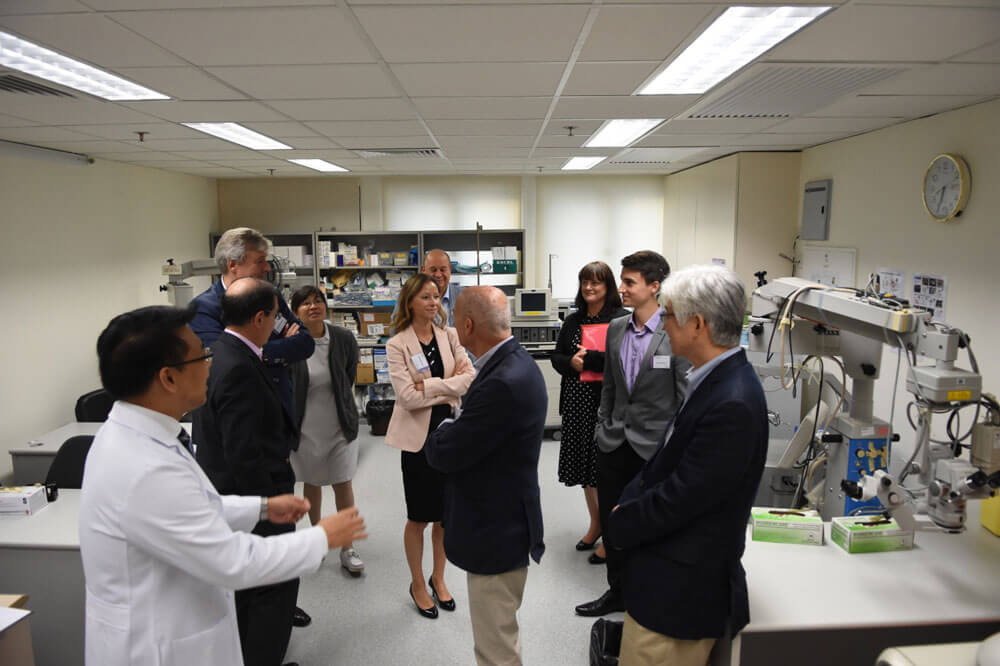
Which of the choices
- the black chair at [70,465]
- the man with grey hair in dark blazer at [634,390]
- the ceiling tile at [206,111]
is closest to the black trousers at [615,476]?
the man with grey hair in dark blazer at [634,390]

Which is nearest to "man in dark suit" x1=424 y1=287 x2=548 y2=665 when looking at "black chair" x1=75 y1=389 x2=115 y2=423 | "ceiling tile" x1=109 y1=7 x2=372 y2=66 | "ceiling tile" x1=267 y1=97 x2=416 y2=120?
"ceiling tile" x1=109 y1=7 x2=372 y2=66

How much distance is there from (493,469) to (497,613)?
1.61 feet

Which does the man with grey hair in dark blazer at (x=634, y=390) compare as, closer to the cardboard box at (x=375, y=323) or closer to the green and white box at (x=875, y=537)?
the green and white box at (x=875, y=537)

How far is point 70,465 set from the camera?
2.74 metres

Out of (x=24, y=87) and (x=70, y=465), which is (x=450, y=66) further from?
(x=70, y=465)

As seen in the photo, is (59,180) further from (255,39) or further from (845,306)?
(845,306)

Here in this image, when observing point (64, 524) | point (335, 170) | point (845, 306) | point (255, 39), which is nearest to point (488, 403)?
point (845, 306)

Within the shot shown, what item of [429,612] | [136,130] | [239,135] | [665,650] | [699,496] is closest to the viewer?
[699,496]

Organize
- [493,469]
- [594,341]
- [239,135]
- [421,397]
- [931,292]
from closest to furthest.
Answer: [493,469]
[421,397]
[594,341]
[931,292]
[239,135]

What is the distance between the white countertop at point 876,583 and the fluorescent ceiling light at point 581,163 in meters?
4.10

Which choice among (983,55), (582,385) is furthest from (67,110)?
(983,55)

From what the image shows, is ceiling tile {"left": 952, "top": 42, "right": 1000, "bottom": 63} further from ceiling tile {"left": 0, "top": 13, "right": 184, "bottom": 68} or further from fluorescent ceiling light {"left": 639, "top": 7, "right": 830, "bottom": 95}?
ceiling tile {"left": 0, "top": 13, "right": 184, "bottom": 68}

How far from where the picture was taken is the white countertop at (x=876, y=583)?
1613 mm

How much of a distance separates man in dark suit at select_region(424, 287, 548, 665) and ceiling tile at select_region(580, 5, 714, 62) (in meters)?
0.97
